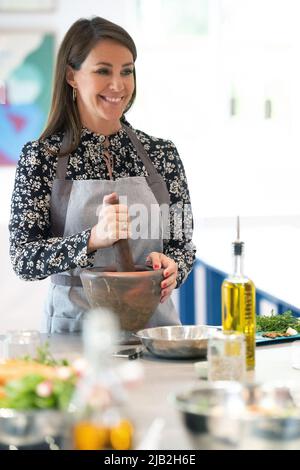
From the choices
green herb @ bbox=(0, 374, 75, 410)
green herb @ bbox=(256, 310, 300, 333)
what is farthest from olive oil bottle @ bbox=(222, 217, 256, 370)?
green herb @ bbox=(0, 374, 75, 410)

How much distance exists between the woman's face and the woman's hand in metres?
0.59

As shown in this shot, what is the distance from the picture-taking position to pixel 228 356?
1845 mm

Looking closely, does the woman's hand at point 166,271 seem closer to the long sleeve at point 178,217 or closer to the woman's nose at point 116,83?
the long sleeve at point 178,217

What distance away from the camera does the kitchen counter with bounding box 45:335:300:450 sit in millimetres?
1596

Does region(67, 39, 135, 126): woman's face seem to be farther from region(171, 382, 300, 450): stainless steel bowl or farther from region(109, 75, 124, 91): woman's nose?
region(171, 382, 300, 450): stainless steel bowl

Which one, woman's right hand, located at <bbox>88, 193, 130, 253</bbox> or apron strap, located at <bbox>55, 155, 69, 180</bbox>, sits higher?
apron strap, located at <bbox>55, 155, 69, 180</bbox>

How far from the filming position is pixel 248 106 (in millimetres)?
6637

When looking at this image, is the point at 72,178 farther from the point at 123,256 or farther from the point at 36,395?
the point at 36,395

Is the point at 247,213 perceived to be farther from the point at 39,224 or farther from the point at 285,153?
the point at 39,224

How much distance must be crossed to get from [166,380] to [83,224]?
100cm

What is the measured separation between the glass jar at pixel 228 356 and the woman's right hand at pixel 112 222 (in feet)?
2.04

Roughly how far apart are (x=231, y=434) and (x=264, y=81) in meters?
5.47
